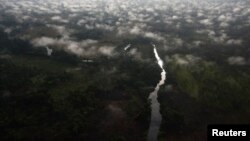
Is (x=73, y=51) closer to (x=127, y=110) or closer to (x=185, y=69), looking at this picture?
(x=185, y=69)

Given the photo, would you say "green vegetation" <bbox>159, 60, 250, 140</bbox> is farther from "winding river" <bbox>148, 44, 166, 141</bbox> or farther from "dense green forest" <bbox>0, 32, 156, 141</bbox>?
"dense green forest" <bbox>0, 32, 156, 141</bbox>

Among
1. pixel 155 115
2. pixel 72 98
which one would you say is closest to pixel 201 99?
pixel 155 115

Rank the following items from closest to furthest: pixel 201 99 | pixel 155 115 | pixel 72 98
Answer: pixel 155 115, pixel 72 98, pixel 201 99

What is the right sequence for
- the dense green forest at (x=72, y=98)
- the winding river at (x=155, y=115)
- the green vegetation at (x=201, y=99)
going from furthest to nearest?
the green vegetation at (x=201, y=99), the winding river at (x=155, y=115), the dense green forest at (x=72, y=98)

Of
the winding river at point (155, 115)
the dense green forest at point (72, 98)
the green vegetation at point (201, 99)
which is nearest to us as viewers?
the dense green forest at point (72, 98)

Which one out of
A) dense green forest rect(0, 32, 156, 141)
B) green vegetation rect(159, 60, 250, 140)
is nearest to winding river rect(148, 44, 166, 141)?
green vegetation rect(159, 60, 250, 140)

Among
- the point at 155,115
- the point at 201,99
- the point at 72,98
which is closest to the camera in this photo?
the point at 155,115

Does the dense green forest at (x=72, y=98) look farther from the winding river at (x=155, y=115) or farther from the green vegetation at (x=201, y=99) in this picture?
the green vegetation at (x=201, y=99)

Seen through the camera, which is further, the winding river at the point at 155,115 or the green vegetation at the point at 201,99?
the green vegetation at the point at 201,99

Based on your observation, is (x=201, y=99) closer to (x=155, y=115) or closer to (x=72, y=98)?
(x=155, y=115)

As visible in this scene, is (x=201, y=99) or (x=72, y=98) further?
(x=201, y=99)

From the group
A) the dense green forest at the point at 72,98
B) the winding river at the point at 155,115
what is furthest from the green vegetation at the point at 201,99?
the dense green forest at the point at 72,98
